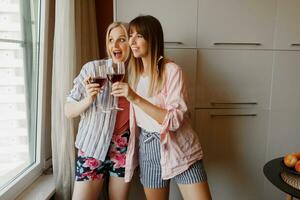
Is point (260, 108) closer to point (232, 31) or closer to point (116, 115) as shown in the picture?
point (232, 31)

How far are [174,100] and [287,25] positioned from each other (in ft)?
3.55

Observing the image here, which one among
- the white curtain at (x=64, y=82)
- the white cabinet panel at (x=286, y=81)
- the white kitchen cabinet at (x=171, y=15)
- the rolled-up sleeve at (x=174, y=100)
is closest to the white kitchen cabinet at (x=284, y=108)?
the white cabinet panel at (x=286, y=81)

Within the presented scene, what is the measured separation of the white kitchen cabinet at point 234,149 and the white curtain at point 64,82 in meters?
0.85

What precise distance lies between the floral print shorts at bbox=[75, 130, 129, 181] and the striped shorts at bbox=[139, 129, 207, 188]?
0.11m

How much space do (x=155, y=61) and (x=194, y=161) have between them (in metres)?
0.55

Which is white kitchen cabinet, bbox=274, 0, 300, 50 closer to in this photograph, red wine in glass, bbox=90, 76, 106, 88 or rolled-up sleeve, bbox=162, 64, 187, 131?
rolled-up sleeve, bbox=162, 64, 187, 131

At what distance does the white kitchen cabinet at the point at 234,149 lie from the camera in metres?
1.90

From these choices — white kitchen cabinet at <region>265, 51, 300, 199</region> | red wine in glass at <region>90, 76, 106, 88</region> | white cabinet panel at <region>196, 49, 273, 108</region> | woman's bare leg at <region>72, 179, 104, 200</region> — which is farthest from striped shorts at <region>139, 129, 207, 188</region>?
white kitchen cabinet at <region>265, 51, 300, 199</region>

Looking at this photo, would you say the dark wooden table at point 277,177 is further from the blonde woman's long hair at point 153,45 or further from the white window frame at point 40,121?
the white window frame at point 40,121

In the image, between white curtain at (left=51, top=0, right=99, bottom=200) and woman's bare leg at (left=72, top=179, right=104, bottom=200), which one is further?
white curtain at (left=51, top=0, right=99, bottom=200)

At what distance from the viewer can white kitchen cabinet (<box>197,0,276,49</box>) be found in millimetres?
1782

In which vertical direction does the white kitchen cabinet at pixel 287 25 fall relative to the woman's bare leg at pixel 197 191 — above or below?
above

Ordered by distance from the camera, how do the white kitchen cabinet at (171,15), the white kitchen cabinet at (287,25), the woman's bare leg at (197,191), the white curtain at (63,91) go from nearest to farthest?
the woman's bare leg at (197,191) → the white curtain at (63,91) → the white kitchen cabinet at (171,15) → the white kitchen cabinet at (287,25)

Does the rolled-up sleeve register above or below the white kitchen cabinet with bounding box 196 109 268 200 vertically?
above
